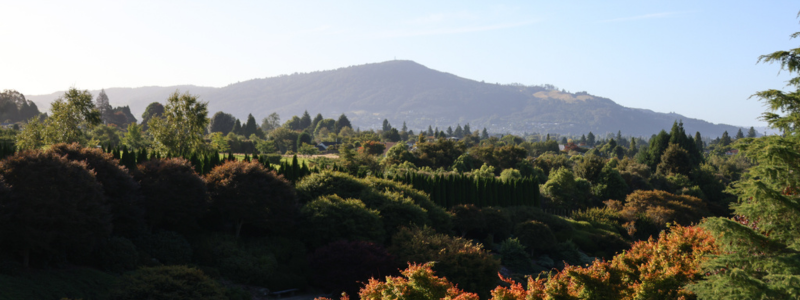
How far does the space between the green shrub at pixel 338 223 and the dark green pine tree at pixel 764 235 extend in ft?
43.4

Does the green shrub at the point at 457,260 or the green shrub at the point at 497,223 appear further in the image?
the green shrub at the point at 497,223

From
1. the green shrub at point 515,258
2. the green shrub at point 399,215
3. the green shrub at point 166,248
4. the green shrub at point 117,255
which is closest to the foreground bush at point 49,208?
the green shrub at point 117,255

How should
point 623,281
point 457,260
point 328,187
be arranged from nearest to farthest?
point 623,281 < point 457,260 < point 328,187

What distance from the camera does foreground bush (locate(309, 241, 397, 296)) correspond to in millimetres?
18594

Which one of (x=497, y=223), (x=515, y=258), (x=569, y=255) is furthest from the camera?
(x=497, y=223)

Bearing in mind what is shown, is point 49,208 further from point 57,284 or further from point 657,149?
point 657,149

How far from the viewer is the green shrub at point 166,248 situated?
1880 cm

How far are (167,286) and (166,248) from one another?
5782 mm

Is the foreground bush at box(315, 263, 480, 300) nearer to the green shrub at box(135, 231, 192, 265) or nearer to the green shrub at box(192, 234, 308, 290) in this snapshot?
the green shrub at box(192, 234, 308, 290)

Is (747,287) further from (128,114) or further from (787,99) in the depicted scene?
(128,114)

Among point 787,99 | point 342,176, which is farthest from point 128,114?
point 787,99

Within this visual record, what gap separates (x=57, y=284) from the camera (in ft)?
47.6

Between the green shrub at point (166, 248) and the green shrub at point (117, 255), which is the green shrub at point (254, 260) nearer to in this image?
the green shrub at point (166, 248)

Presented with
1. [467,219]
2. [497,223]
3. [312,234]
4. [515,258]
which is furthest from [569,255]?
[312,234]
